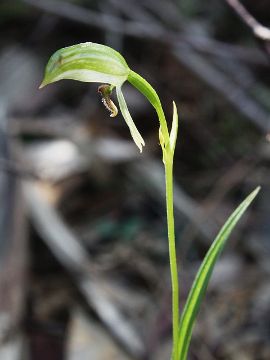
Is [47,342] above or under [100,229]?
above

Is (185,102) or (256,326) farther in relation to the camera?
(185,102)

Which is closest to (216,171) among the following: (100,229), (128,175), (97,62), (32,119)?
(128,175)

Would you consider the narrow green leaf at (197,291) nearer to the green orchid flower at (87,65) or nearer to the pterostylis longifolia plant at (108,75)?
the pterostylis longifolia plant at (108,75)

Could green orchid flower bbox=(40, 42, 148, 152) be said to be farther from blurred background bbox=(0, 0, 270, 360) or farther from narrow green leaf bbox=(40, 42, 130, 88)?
blurred background bbox=(0, 0, 270, 360)

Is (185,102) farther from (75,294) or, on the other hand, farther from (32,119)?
(75,294)

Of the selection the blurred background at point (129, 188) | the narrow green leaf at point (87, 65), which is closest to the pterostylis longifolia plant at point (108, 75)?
the narrow green leaf at point (87, 65)

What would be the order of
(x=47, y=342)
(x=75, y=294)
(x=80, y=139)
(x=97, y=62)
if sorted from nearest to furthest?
(x=97, y=62) → (x=47, y=342) → (x=75, y=294) → (x=80, y=139)
